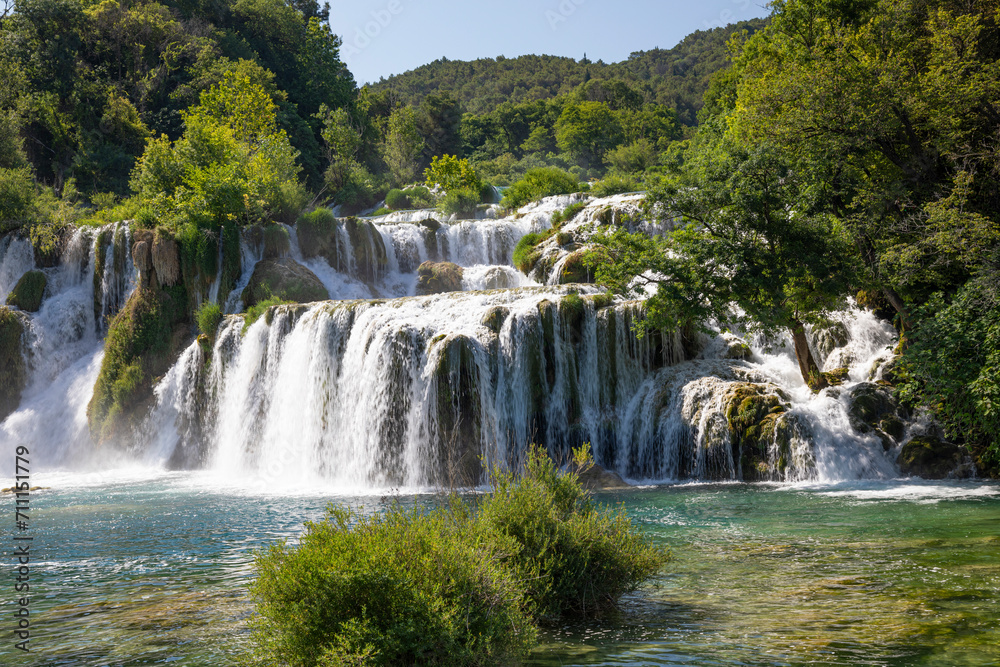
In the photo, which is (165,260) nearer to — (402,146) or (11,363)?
(11,363)

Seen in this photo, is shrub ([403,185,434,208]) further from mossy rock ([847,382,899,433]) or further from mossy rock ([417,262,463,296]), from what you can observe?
mossy rock ([847,382,899,433])

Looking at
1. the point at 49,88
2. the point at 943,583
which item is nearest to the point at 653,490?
the point at 943,583

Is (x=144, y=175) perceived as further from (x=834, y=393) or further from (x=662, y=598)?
(x=662, y=598)

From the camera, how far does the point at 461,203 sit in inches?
1556

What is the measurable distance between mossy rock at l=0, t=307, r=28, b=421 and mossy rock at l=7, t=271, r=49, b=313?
0.88 m

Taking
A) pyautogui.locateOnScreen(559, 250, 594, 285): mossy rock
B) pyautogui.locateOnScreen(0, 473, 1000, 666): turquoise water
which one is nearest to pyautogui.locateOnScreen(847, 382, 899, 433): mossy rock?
pyautogui.locateOnScreen(0, 473, 1000, 666): turquoise water

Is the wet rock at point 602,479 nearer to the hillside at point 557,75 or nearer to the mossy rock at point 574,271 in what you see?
the mossy rock at point 574,271

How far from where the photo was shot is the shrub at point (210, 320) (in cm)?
2573

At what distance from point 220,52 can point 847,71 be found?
46.6 m

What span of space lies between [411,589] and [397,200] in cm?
4554

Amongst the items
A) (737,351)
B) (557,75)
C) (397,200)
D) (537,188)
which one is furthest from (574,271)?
(557,75)

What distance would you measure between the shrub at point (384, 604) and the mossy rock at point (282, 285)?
78.4 ft

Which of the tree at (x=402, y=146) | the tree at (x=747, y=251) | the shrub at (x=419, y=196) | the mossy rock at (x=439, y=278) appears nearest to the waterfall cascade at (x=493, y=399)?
the tree at (x=747, y=251)

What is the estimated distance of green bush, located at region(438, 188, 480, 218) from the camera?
39406mm
